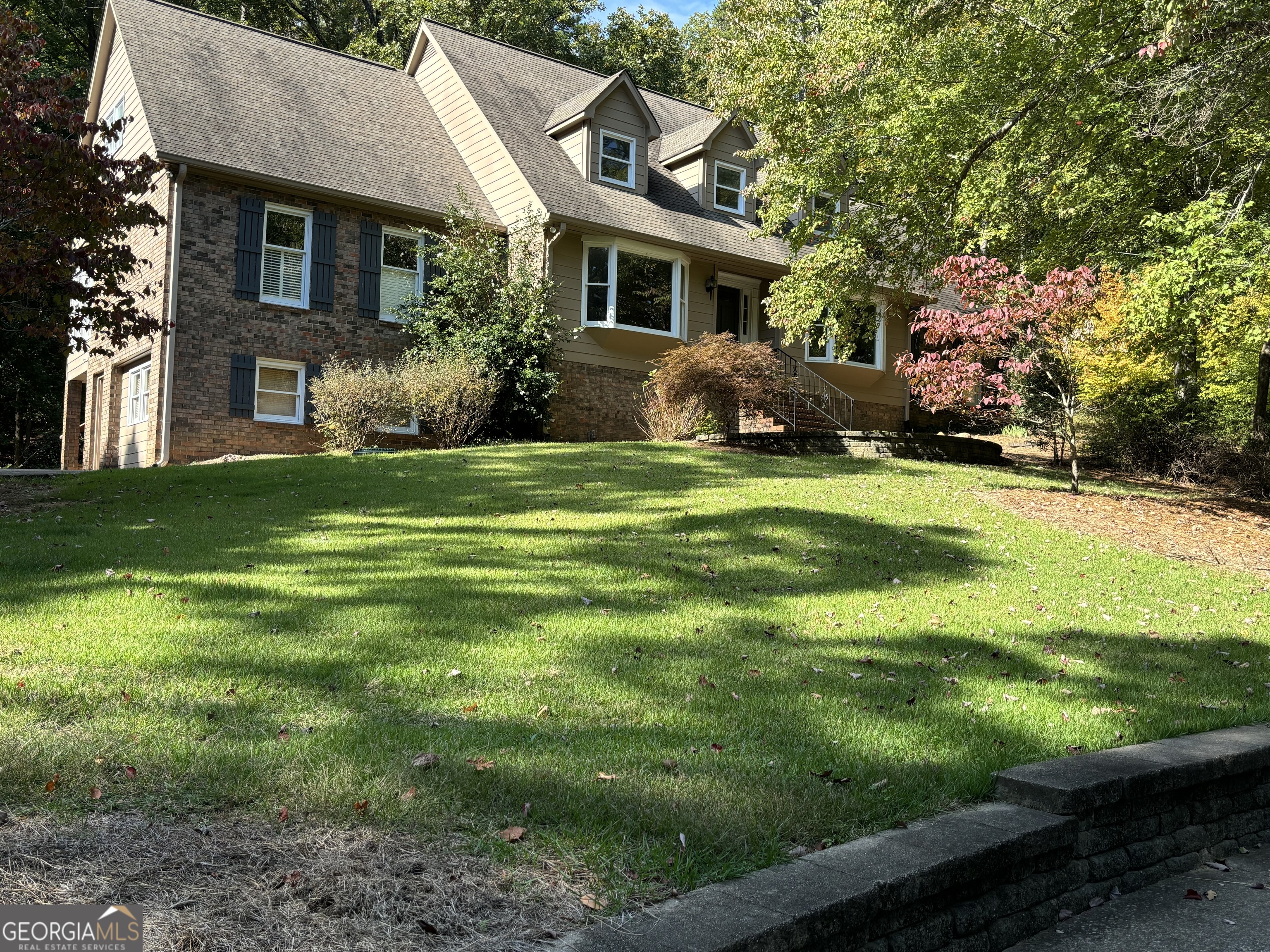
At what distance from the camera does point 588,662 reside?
5.57 meters

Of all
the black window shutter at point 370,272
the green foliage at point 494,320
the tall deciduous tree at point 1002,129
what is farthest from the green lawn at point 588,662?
the black window shutter at point 370,272

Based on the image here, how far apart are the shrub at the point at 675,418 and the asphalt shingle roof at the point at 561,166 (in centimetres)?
398

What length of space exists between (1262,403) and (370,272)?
1720 cm

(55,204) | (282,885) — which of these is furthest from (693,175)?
(282,885)

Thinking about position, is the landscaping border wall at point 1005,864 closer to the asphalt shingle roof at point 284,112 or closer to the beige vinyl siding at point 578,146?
the asphalt shingle roof at point 284,112

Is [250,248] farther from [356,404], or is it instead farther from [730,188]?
[730,188]

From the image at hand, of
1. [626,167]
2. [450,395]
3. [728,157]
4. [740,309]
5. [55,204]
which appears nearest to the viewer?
[55,204]

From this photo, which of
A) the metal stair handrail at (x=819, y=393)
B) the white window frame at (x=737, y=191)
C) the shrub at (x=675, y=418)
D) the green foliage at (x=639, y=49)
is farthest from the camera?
the green foliage at (x=639, y=49)

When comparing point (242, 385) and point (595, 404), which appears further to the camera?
point (595, 404)

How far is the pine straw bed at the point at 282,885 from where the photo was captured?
2.79 meters

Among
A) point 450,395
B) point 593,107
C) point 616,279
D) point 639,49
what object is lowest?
point 450,395

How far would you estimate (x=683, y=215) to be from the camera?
2238cm

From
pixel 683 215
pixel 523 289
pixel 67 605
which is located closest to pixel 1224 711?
pixel 67 605

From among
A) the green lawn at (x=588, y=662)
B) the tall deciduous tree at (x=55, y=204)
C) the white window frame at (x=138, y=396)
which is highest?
the tall deciduous tree at (x=55, y=204)
